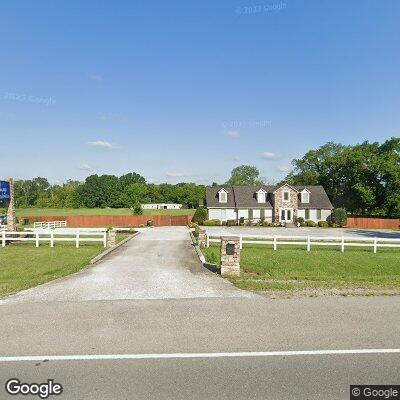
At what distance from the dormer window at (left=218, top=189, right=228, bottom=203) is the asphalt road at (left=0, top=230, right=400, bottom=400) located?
134 ft

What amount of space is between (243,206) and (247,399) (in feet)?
146

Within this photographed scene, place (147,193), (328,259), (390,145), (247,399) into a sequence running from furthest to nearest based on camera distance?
1. (147,193)
2. (390,145)
3. (328,259)
4. (247,399)

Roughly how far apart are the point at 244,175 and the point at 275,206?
213 feet

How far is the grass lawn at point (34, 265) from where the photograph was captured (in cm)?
993

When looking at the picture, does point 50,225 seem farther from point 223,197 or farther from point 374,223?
point 374,223

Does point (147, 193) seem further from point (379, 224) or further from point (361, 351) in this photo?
point (361, 351)

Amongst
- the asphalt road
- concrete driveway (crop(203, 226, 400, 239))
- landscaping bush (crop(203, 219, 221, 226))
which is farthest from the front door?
the asphalt road

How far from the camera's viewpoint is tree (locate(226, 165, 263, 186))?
360ft

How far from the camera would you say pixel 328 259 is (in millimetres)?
15062

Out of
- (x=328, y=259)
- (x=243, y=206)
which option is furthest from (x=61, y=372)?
(x=243, y=206)

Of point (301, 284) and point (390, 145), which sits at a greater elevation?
point (390, 145)

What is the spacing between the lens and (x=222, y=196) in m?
49.5

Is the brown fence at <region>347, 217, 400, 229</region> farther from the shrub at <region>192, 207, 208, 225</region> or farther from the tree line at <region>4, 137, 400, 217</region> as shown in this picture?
the shrub at <region>192, 207, 208, 225</region>

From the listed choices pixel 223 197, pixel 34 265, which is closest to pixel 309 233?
pixel 223 197
